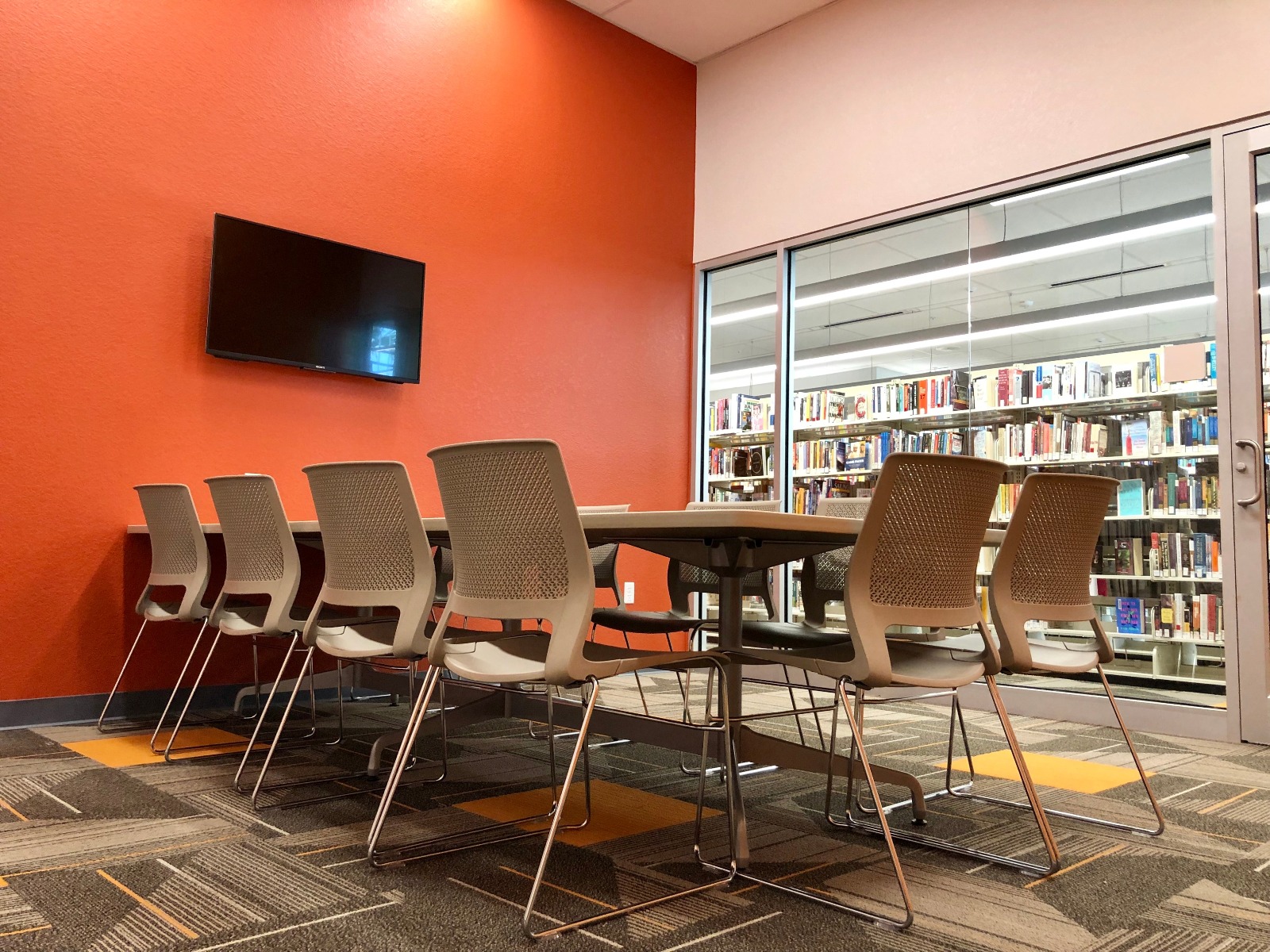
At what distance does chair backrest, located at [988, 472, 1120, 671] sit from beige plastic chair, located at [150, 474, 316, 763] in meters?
1.92

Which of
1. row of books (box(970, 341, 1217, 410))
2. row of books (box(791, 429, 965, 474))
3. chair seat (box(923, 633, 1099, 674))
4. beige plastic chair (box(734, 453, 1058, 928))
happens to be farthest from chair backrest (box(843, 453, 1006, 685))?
row of books (box(791, 429, 965, 474))

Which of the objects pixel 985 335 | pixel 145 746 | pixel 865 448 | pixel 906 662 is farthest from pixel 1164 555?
pixel 145 746

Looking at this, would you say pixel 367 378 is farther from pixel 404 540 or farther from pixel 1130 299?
pixel 1130 299

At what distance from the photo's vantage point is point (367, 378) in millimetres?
4812

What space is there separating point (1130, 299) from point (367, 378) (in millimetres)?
3516

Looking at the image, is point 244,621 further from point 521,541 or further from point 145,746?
point 521,541

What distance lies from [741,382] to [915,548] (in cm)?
427

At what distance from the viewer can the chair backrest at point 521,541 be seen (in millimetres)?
1863

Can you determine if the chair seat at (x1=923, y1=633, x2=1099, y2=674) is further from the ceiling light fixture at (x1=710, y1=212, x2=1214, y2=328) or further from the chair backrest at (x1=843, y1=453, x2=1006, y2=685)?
the ceiling light fixture at (x1=710, y1=212, x2=1214, y2=328)

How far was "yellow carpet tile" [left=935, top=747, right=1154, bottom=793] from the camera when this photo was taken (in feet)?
9.98

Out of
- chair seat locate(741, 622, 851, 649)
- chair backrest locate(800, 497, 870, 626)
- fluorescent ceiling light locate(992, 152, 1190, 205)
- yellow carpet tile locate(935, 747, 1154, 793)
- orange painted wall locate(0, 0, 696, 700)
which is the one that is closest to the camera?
chair seat locate(741, 622, 851, 649)

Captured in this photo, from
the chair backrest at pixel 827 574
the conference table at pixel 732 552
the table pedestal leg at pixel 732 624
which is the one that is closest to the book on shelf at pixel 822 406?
the chair backrest at pixel 827 574

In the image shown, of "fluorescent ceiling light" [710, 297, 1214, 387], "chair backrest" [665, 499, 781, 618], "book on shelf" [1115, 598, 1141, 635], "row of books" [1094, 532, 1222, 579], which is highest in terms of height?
"fluorescent ceiling light" [710, 297, 1214, 387]

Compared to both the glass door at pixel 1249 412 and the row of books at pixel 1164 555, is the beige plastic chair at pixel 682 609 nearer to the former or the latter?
the row of books at pixel 1164 555
